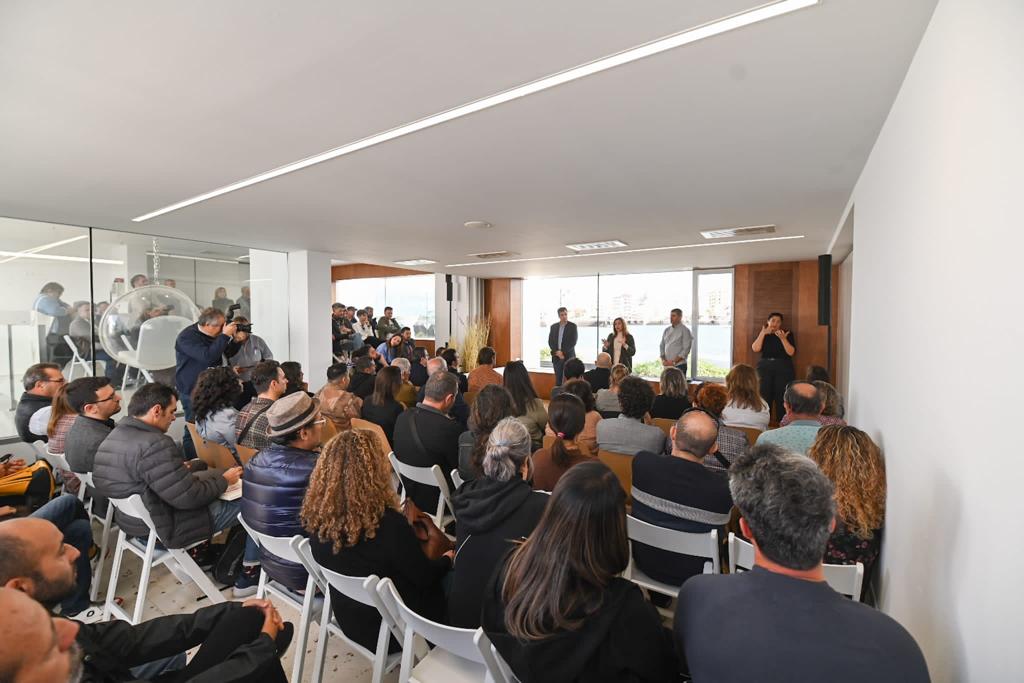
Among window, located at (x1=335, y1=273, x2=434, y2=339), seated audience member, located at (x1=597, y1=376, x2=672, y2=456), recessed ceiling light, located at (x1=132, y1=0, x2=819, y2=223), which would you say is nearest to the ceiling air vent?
seated audience member, located at (x1=597, y1=376, x2=672, y2=456)

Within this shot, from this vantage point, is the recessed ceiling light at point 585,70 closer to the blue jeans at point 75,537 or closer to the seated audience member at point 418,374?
the blue jeans at point 75,537

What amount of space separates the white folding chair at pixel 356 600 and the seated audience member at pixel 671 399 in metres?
2.76

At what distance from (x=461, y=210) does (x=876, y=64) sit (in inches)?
116

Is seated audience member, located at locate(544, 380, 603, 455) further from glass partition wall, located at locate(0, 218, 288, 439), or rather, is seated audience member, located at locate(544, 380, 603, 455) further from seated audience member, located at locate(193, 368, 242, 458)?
glass partition wall, located at locate(0, 218, 288, 439)

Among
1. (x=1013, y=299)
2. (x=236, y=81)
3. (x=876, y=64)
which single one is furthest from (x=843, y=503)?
(x=236, y=81)

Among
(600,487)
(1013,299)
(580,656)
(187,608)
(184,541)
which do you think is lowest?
(187,608)

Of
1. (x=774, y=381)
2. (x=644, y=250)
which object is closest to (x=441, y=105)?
(x=644, y=250)

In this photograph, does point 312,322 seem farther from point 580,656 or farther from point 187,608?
point 580,656

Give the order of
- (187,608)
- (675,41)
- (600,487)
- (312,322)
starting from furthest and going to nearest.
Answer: (312,322) < (187,608) < (675,41) < (600,487)

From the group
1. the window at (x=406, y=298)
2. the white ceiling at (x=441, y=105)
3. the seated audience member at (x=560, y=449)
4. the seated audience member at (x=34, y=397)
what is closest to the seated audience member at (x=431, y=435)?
the seated audience member at (x=560, y=449)

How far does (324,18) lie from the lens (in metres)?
1.43

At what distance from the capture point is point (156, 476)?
230 cm

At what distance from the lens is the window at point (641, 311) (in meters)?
8.73

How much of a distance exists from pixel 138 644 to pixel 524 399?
2.70 meters
